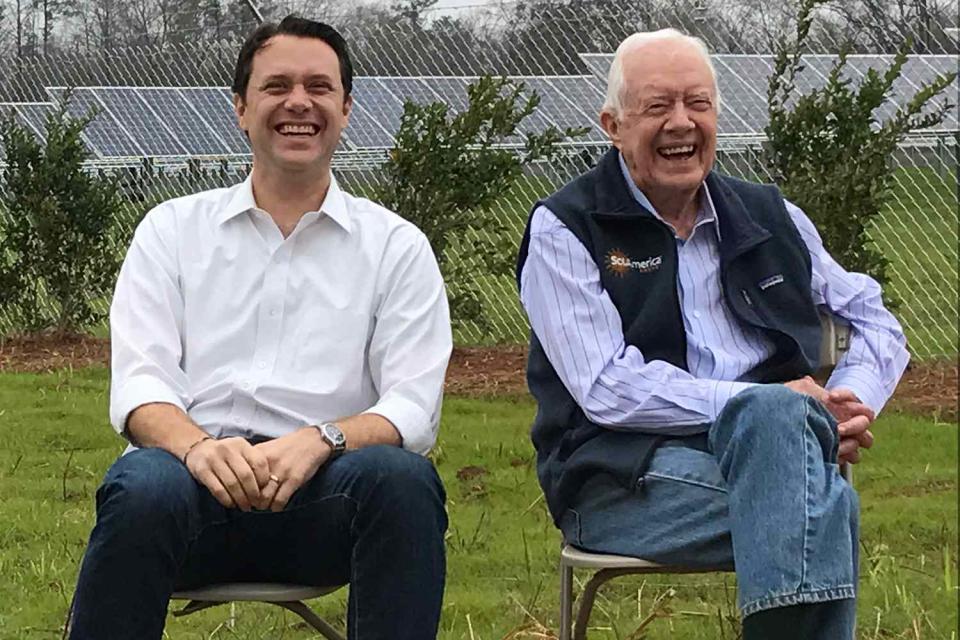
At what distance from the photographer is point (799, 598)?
263 cm

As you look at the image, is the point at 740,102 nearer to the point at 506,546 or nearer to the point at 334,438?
the point at 506,546

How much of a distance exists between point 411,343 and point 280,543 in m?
0.50

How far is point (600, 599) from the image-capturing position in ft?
14.5

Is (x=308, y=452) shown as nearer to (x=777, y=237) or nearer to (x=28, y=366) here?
(x=777, y=237)

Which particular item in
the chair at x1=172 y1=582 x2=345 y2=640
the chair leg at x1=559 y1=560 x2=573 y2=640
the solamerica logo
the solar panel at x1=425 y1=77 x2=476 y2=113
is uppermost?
the solamerica logo

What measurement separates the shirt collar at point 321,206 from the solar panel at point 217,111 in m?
12.1

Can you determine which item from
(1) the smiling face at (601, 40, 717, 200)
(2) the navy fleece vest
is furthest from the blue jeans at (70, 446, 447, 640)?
(1) the smiling face at (601, 40, 717, 200)

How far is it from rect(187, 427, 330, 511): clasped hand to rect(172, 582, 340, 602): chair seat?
0.48 feet

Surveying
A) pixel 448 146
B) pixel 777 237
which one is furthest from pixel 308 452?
pixel 448 146

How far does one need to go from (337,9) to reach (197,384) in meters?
7.48

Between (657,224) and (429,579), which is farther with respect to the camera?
(657,224)

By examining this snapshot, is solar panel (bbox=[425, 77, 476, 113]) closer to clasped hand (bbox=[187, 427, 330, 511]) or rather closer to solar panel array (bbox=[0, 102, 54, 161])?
solar panel array (bbox=[0, 102, 54, 161])

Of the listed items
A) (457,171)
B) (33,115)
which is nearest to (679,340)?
(457,171)

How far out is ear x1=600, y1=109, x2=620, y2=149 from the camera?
3.33 m
